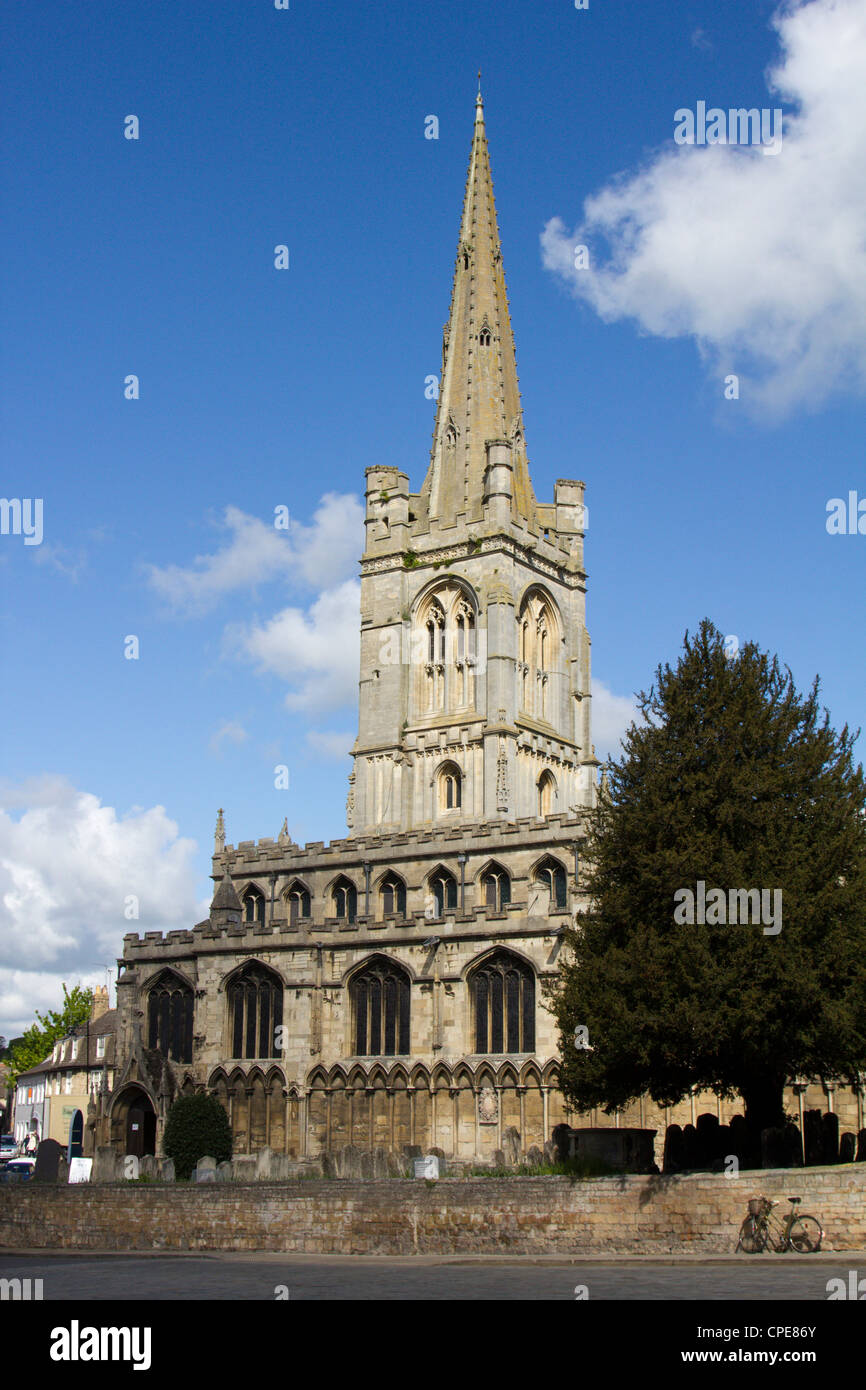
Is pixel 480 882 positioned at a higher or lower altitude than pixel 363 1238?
higher

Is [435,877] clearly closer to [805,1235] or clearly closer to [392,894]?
[392,894]

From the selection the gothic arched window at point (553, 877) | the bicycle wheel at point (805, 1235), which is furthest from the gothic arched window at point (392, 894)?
the bicycle wheel at point (805, 1235)

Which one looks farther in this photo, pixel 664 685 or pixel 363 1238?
pixel 664 685

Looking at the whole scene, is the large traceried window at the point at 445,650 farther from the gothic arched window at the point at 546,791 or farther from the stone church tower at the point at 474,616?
the gothic arched window at the point at 546,791

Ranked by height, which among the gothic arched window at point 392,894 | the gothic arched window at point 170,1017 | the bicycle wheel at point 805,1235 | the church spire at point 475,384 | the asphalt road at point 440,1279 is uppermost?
the church spire at point 475,384

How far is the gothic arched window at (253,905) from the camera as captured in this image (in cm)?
5897

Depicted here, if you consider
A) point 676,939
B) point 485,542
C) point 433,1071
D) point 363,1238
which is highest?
point 485,542

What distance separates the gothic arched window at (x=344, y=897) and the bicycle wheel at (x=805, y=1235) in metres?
31.5

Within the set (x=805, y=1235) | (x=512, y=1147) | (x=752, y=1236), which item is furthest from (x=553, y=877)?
(x=805, y=1235)

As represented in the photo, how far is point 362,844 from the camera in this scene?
5581 cm

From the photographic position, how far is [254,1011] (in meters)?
45.2
